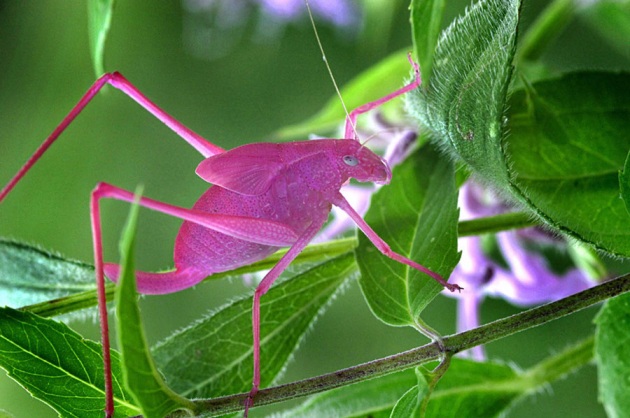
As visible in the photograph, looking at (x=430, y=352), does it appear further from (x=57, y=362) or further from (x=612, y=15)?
(x=612, y=15)

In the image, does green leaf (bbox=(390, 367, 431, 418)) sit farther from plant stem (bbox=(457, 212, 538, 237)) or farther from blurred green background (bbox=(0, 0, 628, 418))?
blurred green background (bbox=(0, 0, 628, 418))

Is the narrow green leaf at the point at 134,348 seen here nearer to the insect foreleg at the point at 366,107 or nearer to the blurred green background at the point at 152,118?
the insect foreleg at the point at 366,107

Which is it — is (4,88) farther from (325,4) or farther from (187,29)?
(325,4)

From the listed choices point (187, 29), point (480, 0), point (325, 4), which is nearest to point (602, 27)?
point (325, 4)

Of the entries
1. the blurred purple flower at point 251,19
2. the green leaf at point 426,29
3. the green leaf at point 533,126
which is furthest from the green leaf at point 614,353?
the blurred purple flower at point 251,19

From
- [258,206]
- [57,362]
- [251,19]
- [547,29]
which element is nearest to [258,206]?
[258,206]
